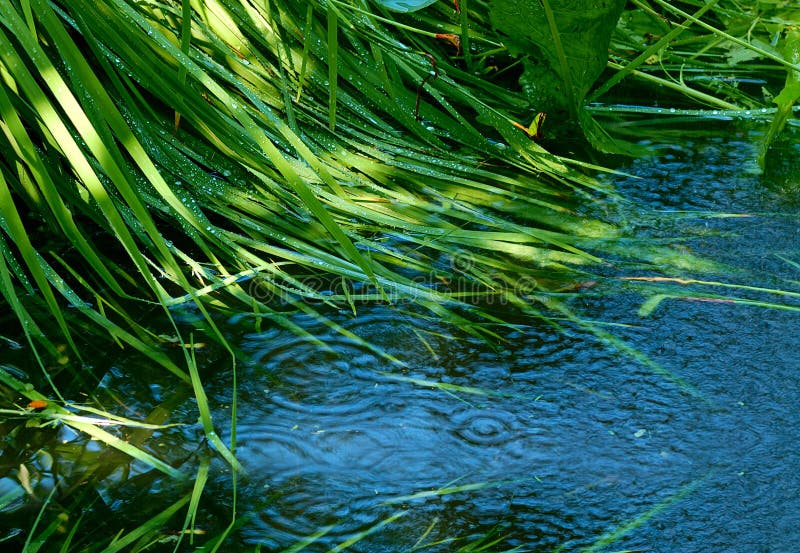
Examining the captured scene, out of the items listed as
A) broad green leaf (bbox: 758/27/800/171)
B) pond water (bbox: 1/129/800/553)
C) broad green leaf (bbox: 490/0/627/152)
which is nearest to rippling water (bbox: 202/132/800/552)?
pond water (bbox: 1/129/800/553)

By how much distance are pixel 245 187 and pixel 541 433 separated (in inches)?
29.9

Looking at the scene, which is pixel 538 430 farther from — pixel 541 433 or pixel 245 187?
pixel 245 187

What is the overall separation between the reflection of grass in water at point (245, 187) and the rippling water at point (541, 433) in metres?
0.07

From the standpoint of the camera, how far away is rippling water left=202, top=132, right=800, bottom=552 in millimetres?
1057

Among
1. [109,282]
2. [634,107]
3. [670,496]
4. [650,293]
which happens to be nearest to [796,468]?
[670,496]

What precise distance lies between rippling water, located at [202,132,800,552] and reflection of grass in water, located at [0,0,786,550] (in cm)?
7

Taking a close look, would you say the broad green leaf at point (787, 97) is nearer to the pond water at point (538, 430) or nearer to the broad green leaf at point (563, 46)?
the broad green leaf at point (563, 46)

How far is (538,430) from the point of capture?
1.21 m

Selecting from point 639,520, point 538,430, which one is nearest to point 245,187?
point 538,430

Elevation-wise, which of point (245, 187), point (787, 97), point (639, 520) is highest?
point (787, 97)

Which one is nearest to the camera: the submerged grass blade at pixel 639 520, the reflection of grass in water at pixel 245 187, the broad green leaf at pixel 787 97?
the submerged grass blade at pixel 639 520

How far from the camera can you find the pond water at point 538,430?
105cm

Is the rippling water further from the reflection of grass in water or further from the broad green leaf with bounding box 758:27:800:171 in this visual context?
the broad green leaf with bounding box 758:27:800:171

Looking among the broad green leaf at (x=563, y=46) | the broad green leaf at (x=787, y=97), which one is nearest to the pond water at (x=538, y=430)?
the broad green leaf at (x=787, y=97)
